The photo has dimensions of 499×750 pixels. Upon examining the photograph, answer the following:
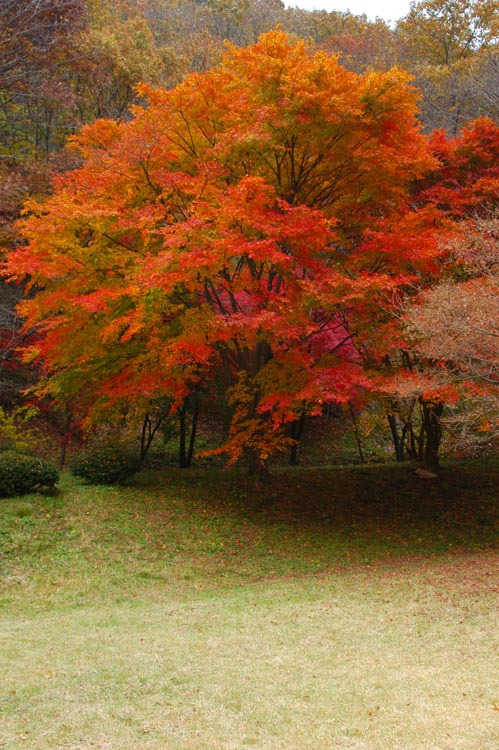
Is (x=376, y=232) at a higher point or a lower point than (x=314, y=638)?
higher

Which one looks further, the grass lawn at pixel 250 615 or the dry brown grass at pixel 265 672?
the grass lawn at pixel 250 615

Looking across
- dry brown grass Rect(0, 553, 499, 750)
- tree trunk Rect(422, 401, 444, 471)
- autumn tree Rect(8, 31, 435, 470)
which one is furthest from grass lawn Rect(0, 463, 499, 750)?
autumn tree Rect(8, 31, 435, 470)

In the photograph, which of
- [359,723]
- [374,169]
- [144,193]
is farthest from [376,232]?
[359,723]

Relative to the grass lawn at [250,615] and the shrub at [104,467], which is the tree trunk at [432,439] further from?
the shrub at [104,467]

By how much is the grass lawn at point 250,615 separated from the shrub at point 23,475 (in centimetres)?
36

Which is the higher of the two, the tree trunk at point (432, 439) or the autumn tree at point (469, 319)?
the autumn tree at point (469, 319)

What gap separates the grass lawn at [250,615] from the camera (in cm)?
454

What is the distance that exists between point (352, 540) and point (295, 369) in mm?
3486

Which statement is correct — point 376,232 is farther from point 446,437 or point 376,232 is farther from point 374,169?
point 446,437

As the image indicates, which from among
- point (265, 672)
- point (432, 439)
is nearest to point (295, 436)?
point (432, 439)

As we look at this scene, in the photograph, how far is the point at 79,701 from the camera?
193 inches

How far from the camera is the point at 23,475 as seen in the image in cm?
1198

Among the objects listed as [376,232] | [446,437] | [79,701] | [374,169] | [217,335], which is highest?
[374,169]

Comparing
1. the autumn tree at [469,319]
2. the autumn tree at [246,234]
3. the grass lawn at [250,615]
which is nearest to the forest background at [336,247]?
the autumn tree at [469,319]
